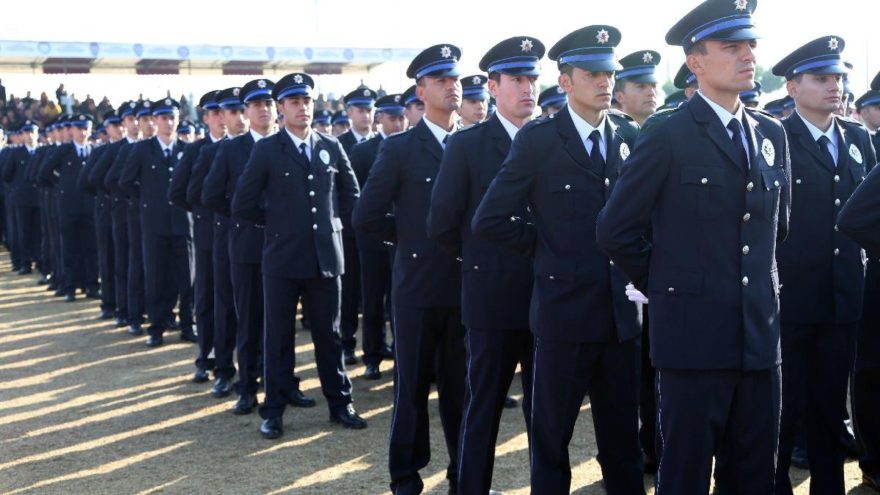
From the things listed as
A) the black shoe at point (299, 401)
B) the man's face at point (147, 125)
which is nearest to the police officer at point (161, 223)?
the man's face at point (147, 125)

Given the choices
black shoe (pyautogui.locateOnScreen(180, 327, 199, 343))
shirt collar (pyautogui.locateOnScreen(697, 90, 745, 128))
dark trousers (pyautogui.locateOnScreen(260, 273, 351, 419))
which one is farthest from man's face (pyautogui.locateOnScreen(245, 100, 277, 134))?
shirt collar (pyautogui.locateOnScreen(697, 90, 745, 128))

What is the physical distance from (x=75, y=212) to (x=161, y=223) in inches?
174

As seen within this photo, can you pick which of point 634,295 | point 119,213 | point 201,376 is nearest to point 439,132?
point 634,295

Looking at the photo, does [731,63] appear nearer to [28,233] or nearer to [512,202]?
[512,202]

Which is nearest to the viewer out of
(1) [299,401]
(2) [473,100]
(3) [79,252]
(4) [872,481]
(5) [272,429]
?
(4) [872,481]

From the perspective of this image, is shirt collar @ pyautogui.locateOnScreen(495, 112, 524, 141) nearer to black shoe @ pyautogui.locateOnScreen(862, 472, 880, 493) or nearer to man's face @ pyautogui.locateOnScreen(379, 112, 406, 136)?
black shoe @ pyautogui.locateOnScreen(862, 472, 880, 493)

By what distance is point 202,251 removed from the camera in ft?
29.0

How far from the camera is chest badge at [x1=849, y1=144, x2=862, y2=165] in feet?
16.3

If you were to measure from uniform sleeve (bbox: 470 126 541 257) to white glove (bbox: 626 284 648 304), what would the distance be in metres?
0.56

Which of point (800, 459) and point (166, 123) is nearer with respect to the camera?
point (800, 459)

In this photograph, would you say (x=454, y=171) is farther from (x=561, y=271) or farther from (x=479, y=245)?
(x=561, y=271)

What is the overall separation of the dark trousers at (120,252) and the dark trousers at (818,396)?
27.7ft

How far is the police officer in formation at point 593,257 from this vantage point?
139 inches

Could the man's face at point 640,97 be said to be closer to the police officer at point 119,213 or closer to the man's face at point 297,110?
the man's face at point 297,110
